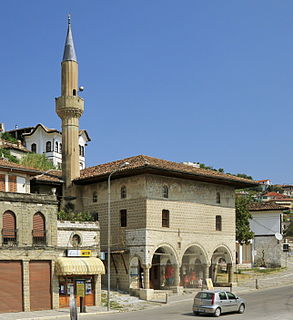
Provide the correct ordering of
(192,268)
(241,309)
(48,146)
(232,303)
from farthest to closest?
(48,146)
(192,268)
(241,309)
(232,303)

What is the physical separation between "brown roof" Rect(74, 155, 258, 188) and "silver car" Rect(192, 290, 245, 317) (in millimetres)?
12644

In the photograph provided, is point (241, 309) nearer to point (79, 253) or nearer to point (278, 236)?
point (79, 253)

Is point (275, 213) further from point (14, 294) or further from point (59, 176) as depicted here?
point (14, 294)

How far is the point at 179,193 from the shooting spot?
1848 inches

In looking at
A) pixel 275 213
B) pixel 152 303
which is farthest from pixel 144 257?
pixel 275 213

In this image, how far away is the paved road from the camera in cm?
3179

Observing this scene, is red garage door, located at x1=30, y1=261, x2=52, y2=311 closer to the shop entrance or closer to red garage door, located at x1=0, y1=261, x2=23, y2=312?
red garage door, located at x1=0, y1=261, x2=23, y2=312

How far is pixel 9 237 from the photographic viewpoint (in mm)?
35750

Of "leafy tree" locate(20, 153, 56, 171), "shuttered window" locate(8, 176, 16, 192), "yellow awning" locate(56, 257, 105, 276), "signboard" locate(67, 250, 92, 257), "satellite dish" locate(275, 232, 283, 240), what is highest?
"leafy tree" locate(20, 153, 56, 171)

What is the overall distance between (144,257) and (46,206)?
390 inches

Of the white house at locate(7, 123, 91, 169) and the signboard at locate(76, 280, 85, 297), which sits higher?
the white house at locate(7, 123, 91, 169)

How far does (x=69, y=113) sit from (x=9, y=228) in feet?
55.5


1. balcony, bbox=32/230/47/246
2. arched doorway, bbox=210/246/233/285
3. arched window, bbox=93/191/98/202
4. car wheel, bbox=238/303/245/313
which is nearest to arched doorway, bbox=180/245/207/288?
arched doorway, bbox=210/246/233/285

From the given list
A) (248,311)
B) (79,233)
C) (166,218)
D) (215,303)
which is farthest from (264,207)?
(215,303)
